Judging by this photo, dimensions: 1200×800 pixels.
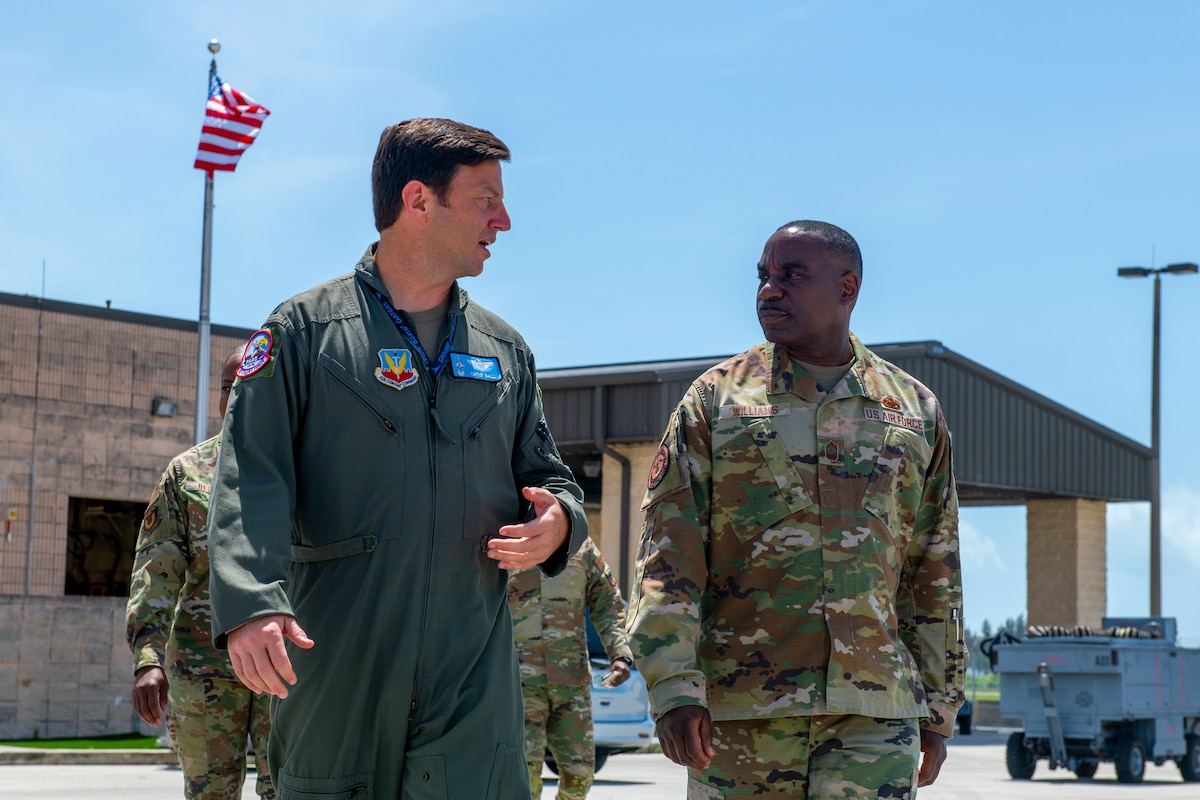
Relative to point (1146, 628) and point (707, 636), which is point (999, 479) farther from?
point (707, 636)

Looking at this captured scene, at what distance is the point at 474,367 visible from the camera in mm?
3869

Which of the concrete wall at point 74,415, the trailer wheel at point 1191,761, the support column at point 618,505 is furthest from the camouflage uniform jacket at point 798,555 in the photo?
the support column at point 618,505

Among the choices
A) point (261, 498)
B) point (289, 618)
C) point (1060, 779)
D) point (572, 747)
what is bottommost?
point (1060, 779)

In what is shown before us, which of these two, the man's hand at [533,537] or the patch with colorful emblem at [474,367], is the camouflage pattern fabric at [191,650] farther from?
the man's hand at [533,537]

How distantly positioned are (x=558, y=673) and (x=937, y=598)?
4.60 meters

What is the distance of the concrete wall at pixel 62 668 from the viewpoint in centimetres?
2248

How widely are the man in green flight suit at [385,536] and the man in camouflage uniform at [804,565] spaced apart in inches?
35.9

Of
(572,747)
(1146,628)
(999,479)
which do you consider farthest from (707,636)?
(999,479)

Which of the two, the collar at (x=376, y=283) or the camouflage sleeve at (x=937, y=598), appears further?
the camouflage sleeve at (x=937, y=598)

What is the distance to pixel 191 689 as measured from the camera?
6.18 m

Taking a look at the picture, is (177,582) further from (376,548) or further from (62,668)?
(62,668)

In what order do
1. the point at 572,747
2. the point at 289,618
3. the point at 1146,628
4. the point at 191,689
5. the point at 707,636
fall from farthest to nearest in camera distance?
the point at 1146,628 → the point at 572,747 → the point at 191,689 → the point at 707,636 → the point at 289,618

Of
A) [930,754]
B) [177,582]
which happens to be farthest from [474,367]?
[177,582]

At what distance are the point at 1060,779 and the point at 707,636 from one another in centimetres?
1600
